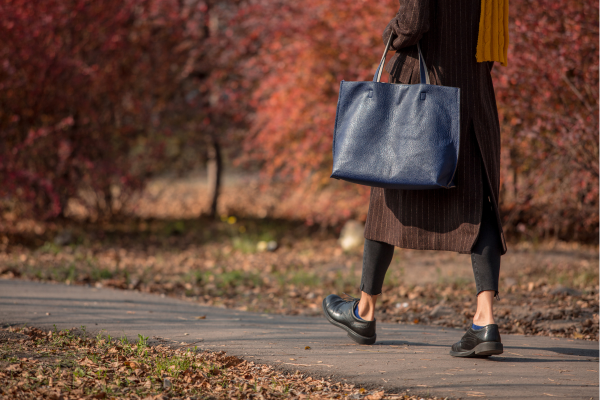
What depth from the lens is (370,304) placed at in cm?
277

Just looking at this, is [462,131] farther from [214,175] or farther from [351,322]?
[214,175]

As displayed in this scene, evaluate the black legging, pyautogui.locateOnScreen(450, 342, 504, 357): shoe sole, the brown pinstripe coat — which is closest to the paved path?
pyautogui.locateOnScreen(450, 342, 504, 357): shoe sole

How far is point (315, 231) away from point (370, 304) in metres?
5.87

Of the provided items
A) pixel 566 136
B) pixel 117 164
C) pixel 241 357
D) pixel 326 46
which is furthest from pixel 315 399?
pixel 117 164

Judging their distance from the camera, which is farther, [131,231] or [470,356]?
[131,231]

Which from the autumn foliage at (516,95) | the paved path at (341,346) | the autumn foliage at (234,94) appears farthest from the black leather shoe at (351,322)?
the autumn foliage at (234,94)

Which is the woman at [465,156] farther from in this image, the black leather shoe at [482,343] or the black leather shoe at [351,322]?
the black leather shoe at [351,322]

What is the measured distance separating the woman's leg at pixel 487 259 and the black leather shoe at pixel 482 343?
4cm

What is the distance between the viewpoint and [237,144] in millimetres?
9109

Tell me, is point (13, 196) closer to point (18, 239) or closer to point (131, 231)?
point (18, 239)

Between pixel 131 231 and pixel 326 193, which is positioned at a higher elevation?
pixel 326 193

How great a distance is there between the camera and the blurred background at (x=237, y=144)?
5.02 metres

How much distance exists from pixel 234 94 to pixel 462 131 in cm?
626

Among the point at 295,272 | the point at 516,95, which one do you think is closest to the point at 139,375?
the point at 295,272
